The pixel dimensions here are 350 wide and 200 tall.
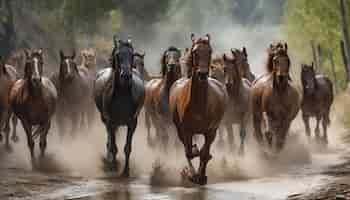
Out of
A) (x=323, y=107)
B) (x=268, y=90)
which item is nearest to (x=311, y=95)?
(x=323, y=107)

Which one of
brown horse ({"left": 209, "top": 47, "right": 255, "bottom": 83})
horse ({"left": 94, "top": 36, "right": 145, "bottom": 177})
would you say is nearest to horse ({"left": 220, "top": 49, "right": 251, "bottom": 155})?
brown horse ({"left": 209, "top": 47, "right": 255, "bottom": 83})

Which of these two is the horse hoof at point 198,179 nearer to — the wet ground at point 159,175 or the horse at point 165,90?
the wet ground at point 159,175

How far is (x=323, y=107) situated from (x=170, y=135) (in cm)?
699

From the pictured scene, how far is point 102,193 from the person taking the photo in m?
11.9

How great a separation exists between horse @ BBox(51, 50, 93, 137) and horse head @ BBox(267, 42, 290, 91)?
21.5 feet

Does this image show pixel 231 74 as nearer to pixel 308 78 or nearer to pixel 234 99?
pixel 234 99

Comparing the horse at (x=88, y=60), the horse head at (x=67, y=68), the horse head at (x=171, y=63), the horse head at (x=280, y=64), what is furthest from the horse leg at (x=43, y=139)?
the horse at (x=88, y=60)

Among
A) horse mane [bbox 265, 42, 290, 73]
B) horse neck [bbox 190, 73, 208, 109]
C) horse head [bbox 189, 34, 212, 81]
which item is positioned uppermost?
horse mane [bbox 265, 42, 290, 73]

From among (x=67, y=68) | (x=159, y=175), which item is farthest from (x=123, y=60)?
(x=67, y=68)

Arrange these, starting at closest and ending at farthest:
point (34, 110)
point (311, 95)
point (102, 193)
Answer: point (102, 193)
point (34, 110)
point (311, 95)

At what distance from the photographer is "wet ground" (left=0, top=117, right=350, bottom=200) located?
1164 centimetres

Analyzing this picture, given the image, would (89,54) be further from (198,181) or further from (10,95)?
(198,181)

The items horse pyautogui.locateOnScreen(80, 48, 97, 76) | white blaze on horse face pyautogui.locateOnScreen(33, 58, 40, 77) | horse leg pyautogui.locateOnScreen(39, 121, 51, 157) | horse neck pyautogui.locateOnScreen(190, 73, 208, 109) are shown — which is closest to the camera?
horse neck pyautogui.locateOnScreen(190, 73, 208, 109)

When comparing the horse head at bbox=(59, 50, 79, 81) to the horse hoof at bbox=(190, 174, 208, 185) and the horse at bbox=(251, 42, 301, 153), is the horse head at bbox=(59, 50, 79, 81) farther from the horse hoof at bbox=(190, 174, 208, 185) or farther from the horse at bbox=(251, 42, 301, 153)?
the horse hoof at bbox=(190, 174, 208, 185)
